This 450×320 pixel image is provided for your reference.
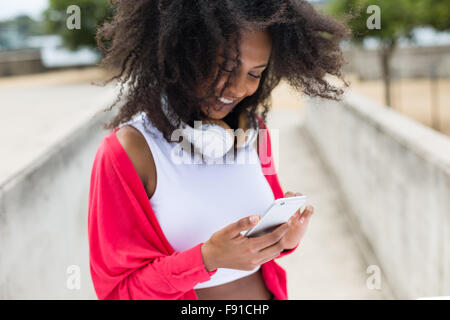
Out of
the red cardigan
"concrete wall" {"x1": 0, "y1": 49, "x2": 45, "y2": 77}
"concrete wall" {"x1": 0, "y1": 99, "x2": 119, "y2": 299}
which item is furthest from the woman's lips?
"concrete wall" {"x1": 0, "y1": 49, "x2": 45, "y2": 77}

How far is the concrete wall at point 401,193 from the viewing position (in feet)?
8.38

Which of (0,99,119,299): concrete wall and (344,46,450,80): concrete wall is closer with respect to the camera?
(0,99,119,299): concrete wall

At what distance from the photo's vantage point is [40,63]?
28938 millimetres

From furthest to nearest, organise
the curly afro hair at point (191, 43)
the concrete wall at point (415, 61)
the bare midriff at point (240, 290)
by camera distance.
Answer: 1. the concrete wall at point (415, 61)
2. the bare midriff at point (240, 290)
3. the curly afro hair at point (191, 43)

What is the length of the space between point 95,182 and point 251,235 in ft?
1.39

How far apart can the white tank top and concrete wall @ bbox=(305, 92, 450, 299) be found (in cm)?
47

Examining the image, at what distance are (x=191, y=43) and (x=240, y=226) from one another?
0.50 meters

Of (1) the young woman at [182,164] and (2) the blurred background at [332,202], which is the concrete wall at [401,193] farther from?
(1) the young woman at [182,164]

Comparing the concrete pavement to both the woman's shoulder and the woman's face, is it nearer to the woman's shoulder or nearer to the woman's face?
the woman's face

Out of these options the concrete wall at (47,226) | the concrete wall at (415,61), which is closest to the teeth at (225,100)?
the concrete wall at (47,226)

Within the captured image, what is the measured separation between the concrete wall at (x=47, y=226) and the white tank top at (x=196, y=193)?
0.88 m

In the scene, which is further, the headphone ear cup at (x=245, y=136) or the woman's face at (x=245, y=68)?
the headphone ear cup at (x=245, y=136)

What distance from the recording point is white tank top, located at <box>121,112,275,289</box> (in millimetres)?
1338

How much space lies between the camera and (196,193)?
1.38 m
